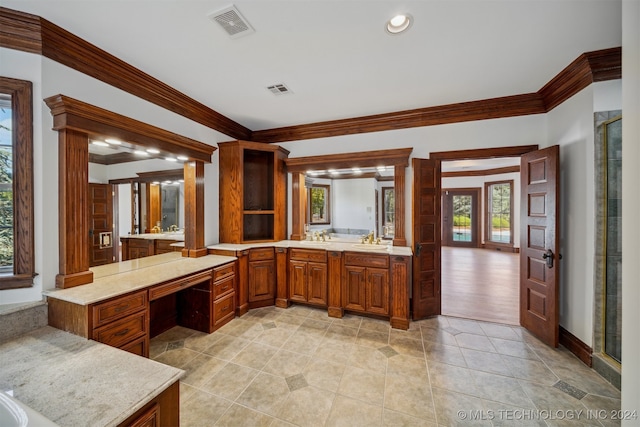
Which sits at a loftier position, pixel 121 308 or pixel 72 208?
pixel 72 208

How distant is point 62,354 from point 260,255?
210cm

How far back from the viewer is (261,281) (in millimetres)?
3357

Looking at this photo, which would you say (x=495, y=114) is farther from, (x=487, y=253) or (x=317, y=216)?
(x=487, y=253)

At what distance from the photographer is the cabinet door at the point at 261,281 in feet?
10.8

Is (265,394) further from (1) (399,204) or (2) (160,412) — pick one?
(1) (399,204)

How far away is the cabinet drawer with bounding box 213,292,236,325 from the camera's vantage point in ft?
9.04

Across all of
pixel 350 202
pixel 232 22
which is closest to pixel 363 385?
pixel 350 202

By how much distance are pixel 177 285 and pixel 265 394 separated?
4.19ft

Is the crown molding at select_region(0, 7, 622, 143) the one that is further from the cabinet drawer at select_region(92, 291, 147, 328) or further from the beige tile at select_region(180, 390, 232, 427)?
the beige tile at select_region(180, 390, 232, 427)

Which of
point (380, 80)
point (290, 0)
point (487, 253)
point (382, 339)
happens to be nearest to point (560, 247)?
point (382, 339)

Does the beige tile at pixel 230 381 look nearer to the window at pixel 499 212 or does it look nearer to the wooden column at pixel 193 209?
the wooden column at pixel 193 209

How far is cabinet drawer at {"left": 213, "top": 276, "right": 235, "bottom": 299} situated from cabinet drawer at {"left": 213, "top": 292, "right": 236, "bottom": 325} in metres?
A: 0.06

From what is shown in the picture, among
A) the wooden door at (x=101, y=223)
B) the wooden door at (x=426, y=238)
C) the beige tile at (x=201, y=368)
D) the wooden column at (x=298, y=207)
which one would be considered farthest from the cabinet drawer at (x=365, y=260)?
the wooden door at (x=101, y=223)

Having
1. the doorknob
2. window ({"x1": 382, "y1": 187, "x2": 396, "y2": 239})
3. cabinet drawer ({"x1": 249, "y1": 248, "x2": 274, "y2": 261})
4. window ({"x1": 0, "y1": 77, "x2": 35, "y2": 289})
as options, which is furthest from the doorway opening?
window ({"x1": 0, "y1": 77, "x2": 35, "y2": 289})
